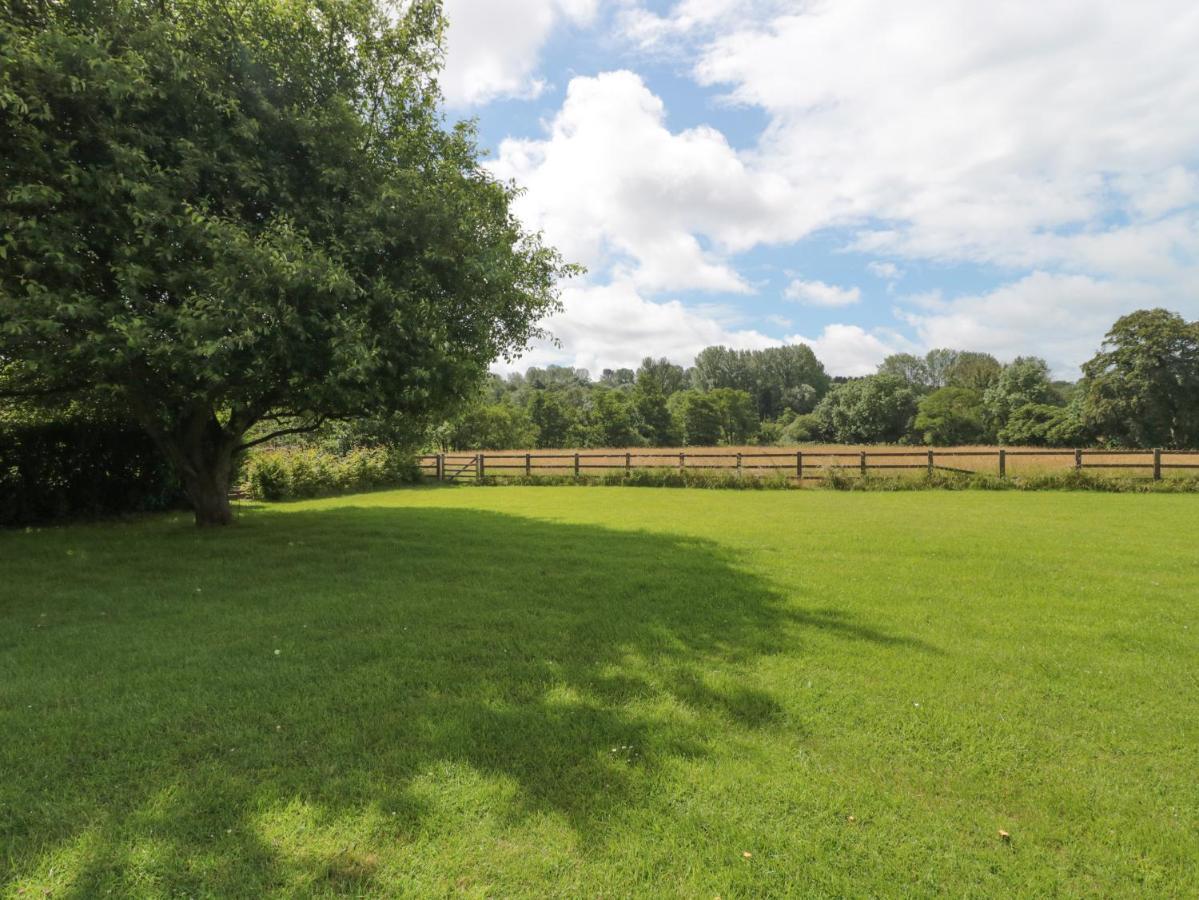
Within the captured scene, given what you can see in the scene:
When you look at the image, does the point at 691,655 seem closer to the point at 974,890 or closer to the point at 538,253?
the point at 974,890

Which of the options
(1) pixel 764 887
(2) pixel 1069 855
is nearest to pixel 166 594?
(1) pixel 764 887

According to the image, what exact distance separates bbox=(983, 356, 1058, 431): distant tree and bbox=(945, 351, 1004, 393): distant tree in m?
10.8

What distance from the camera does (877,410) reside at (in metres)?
81.1

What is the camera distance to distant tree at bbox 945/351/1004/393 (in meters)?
89.3

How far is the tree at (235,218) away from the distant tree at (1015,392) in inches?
2928

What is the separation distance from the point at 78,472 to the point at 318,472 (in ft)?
26.5

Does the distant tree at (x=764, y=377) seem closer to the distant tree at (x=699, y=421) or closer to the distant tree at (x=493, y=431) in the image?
the distant tree at (x=699, y=421)

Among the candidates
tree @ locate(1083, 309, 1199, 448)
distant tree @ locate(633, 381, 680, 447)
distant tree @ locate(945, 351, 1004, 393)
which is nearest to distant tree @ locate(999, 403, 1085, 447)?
tree @ locate(1083, 309, 1199, 448)

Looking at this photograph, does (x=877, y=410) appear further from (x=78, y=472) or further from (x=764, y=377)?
(x=78, y=472)

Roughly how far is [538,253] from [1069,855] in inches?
459

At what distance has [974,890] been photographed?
2680 mm

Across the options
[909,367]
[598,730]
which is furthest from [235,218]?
[909,367]

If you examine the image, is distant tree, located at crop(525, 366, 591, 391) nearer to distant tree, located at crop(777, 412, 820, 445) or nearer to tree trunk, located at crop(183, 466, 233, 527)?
distant tree, located at crop(777, 412, 820, 445)

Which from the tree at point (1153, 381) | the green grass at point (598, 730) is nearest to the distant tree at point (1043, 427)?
the tree at point (1153, 381)
